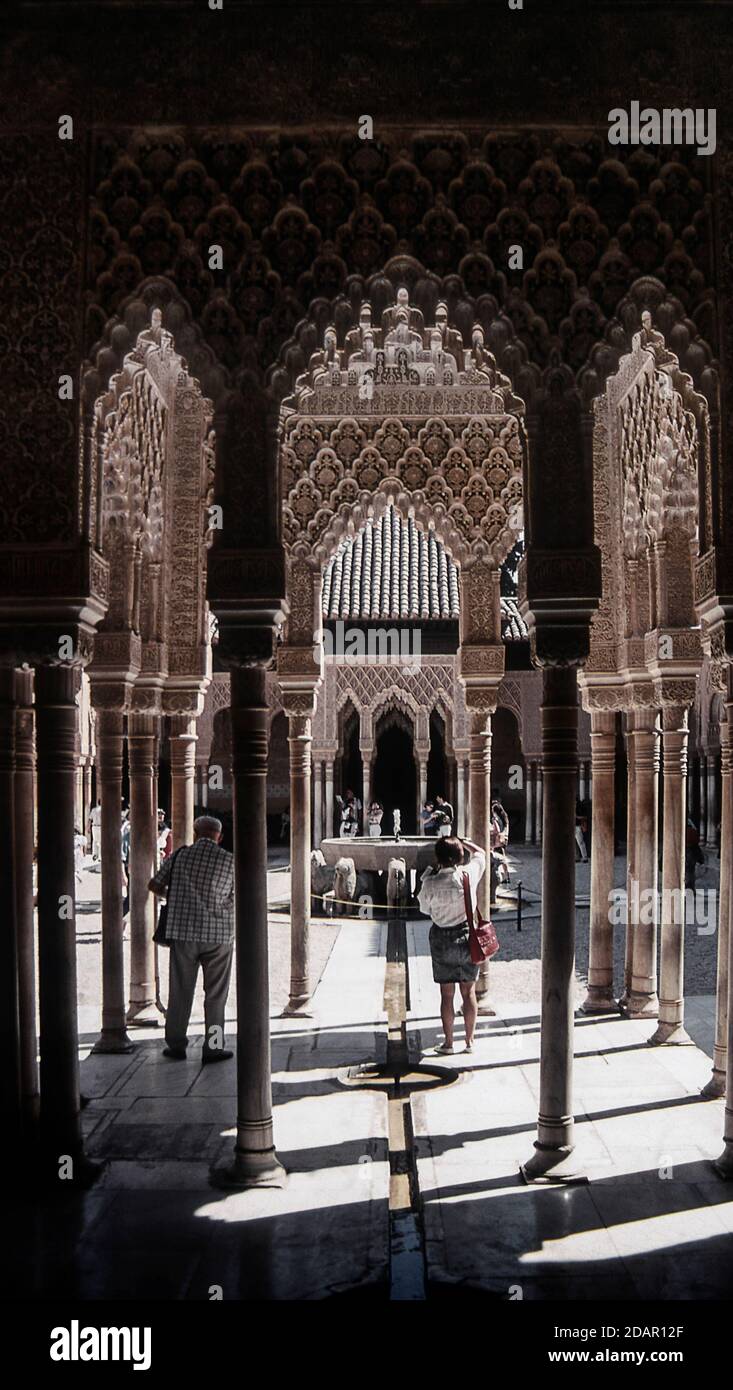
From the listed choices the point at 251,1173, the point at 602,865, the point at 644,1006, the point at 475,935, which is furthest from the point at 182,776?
the point at 251,1173

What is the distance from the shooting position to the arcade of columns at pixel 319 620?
4.83 m

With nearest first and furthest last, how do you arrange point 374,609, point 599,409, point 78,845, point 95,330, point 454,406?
point 95,330
point 599,409
point 454,406
point 78,845
point 374,609

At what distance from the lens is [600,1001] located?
812 cm

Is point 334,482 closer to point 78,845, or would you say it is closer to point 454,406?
point 454,406

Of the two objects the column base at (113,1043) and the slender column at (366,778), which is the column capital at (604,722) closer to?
the column base at (113,1043)

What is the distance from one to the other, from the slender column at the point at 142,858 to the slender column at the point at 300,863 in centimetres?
110

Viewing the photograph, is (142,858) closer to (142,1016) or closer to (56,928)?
(142,1016)

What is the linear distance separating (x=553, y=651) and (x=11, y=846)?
8.19 feet

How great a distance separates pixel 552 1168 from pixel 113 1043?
10.8 feet

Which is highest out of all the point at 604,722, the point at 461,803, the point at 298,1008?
the point at 604,722

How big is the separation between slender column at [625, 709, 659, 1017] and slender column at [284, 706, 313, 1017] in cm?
238

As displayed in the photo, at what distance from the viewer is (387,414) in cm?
876
